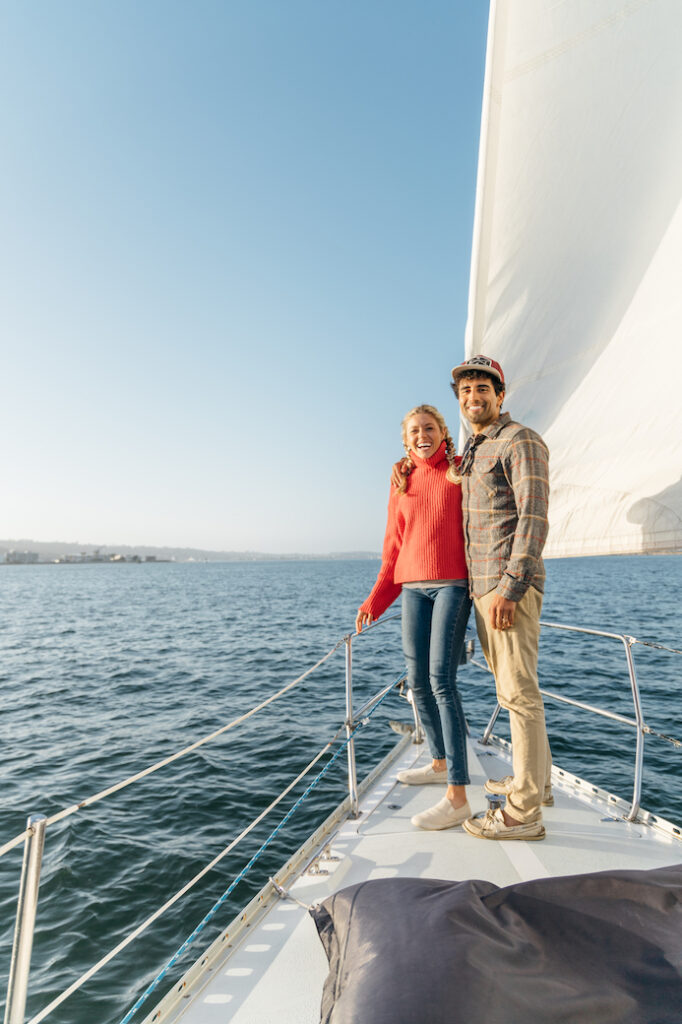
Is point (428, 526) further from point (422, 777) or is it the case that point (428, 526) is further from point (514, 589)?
point (422, 777)

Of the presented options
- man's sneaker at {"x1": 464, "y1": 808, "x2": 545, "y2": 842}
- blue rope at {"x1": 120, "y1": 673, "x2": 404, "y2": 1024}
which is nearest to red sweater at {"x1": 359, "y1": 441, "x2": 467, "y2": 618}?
blue rope at {"x1": 120, "y1": 673, "x2": 404, "y2": 1024}

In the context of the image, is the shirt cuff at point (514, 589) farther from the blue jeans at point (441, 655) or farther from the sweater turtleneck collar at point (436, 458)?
the sweater turtleneck collar at point (436, 458)

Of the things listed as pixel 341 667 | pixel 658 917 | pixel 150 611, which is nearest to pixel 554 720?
pixel 341 667

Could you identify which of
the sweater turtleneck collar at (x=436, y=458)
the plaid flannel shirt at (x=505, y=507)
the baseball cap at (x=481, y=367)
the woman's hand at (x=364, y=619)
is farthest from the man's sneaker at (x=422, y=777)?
the baseball cap at (x=481, y=367)

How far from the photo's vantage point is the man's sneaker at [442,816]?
2.67m

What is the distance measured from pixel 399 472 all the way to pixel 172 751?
18.9ft

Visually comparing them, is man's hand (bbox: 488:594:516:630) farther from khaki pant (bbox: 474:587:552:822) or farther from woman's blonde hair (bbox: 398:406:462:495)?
woman's blonde hair (bbox: 398:406:462:495)

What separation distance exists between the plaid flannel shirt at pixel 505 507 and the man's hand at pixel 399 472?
32 cm

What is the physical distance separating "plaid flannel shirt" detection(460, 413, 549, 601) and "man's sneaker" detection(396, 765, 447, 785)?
1.18 m

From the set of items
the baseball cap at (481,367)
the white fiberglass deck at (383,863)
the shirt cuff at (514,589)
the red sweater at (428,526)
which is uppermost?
the baseball cap at (481,367)

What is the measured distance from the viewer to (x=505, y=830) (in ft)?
8.38

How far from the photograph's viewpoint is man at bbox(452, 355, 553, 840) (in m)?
2.41

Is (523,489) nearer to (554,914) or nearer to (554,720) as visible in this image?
(554,914)

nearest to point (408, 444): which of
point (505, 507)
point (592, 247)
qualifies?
point (505, 507)
